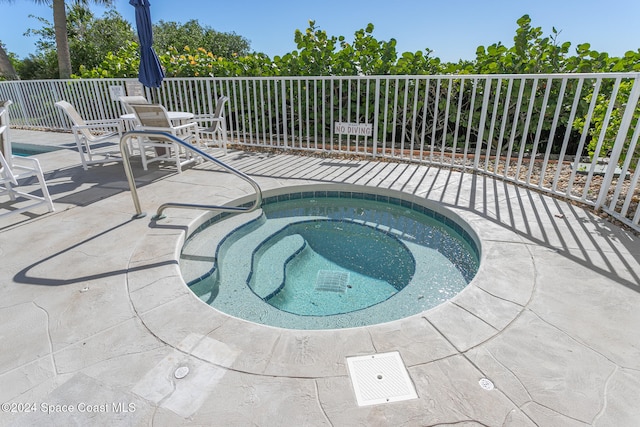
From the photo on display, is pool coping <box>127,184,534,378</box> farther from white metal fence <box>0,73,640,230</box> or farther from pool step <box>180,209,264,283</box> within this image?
white metal fence <box>0,73,640,230</box>

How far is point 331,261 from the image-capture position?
2.96 meters

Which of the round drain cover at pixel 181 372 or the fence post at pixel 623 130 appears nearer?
the round drain cover at pixel 181 372

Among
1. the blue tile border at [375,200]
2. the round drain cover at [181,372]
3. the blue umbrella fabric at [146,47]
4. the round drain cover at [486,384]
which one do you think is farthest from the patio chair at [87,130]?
the round drain cover at [486,384]

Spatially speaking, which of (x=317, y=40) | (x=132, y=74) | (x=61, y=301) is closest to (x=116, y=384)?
(x=61, y=301)

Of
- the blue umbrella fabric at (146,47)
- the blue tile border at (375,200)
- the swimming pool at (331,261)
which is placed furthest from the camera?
the blue umbrella fabric at (146,47)

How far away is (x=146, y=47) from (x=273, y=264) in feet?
14.4

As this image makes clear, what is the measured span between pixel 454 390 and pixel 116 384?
1.51m

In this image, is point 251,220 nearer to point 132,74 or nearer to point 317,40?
point 317,40

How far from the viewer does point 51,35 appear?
2353 centimetres

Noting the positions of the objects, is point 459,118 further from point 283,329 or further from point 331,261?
point 283,329

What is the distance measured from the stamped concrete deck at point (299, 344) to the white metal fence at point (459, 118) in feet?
3.45

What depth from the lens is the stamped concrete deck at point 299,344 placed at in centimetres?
139

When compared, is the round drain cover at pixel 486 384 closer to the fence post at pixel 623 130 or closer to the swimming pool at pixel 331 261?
the swimming pool at pixel 331 261

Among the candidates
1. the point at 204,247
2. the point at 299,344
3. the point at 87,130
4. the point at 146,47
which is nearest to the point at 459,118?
the point at 204,247
